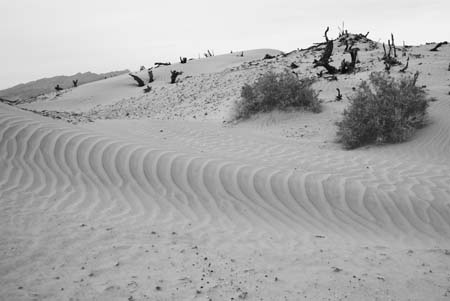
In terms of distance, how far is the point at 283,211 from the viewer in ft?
14.0

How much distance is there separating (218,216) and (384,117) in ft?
15.1

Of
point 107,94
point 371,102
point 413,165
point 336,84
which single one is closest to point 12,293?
point 413,165

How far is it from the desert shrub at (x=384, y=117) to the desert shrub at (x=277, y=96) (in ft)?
7.48

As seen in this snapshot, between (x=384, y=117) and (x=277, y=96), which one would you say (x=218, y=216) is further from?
(x=277, y=96)

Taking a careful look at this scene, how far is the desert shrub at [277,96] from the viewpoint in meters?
9.64

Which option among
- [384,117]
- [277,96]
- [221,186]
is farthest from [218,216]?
[277,96]

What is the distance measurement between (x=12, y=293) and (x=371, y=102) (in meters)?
7.00

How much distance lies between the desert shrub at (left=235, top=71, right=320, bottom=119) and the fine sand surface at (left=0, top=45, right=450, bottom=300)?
241 cm

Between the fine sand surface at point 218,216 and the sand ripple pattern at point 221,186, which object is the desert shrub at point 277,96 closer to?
the fine sand surface at point 218,216

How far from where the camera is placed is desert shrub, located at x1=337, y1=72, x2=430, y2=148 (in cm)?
680

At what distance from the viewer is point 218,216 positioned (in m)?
4.04

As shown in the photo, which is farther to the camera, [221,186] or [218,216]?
[221,186]

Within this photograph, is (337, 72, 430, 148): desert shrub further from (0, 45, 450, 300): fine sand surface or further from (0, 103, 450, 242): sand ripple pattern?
(0, 103, 450, 242): sand ripple pattern

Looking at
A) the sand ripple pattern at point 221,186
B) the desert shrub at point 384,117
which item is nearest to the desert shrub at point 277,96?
the desert shrub at point 384,117
